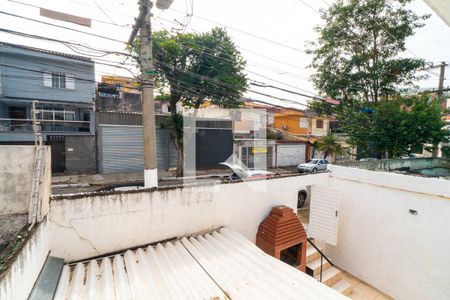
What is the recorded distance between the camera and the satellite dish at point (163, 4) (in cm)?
545

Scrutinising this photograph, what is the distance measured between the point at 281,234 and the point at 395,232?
132 inches

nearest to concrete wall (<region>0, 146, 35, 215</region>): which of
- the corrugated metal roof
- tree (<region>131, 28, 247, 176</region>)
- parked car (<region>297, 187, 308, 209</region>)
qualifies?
the corrugated metal roof

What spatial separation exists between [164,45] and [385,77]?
13.0 m

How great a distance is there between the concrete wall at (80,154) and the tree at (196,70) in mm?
5830

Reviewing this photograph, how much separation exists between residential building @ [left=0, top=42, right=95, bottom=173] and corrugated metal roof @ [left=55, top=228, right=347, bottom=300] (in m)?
13.7

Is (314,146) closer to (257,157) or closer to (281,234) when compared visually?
(257,157)

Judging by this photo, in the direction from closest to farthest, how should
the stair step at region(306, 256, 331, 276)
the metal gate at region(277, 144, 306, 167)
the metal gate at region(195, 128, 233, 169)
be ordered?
the stair step at region(306, 256, 331, 276) < the metal gate at region(195, 128, 233, 169) < the metal gate at region(277, 144, 306, 167)

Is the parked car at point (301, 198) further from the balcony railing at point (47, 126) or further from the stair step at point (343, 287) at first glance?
the balcony railing at point (47, 126)

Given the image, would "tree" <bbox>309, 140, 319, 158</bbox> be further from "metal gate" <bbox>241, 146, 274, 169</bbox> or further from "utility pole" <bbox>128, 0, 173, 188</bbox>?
"utility pole" <bbox>128, 0, 173, 188</bbox>

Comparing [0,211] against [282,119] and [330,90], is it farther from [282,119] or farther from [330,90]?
[282,119]

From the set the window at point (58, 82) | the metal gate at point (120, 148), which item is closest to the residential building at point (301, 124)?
the metal gate at point (120, 148)

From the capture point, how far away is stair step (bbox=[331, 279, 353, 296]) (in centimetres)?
599

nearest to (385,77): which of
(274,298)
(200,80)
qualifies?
(200,80)

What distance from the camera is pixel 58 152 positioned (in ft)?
49.3
